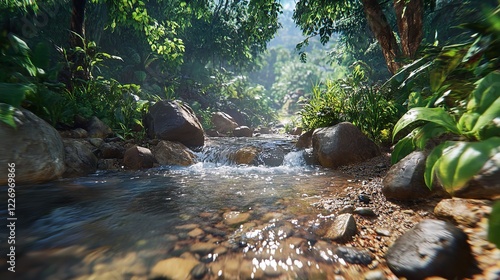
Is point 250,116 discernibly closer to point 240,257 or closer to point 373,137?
point 373,137

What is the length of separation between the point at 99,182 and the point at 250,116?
17.0 metres

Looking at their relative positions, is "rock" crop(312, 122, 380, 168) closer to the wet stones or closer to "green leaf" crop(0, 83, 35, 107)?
Result: the wet stones

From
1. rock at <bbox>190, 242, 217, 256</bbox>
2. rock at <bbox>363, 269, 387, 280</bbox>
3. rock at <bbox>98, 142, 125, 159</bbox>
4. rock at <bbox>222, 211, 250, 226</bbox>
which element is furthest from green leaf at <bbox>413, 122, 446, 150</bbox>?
rock at <bbox>98, 142, 125, 159</bbox>

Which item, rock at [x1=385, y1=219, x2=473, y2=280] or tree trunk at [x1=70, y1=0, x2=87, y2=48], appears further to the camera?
tree trunk at [x1=70, y1=0, x2=87, y2=48]

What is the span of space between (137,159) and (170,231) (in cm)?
351

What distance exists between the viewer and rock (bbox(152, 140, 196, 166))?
18.2 feet

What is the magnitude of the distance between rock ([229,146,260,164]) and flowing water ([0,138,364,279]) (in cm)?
197

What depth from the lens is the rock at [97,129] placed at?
593cm

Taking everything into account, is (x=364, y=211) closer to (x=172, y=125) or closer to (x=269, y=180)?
(x=269, y=180)

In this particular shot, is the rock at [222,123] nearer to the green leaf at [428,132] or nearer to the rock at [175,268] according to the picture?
the green leaf at [428,132]

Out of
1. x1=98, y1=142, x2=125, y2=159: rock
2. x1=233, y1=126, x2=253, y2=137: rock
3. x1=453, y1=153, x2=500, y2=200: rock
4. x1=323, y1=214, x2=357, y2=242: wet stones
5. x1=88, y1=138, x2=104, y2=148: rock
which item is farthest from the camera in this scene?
x1=233, y1=126, x2=253, y2=137: rock

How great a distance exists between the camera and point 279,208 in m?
2.49

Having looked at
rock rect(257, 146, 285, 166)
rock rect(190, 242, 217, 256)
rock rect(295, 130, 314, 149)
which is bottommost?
rock rect(190, 242, 217, 256)

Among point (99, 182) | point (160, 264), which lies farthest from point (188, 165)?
point (160, 264)
